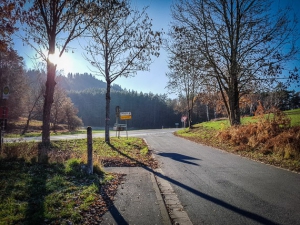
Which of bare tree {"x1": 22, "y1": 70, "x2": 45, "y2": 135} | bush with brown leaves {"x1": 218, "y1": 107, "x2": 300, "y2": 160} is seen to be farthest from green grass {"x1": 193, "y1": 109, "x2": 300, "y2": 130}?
bare tree {"x1": 22, "y1": 70, "x2": 45, "y2": 135}

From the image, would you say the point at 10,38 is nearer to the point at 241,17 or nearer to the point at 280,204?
the point at 280,204

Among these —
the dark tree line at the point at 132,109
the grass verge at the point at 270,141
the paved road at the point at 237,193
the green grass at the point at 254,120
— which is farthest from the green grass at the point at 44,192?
the dark tree line at the point at 132,109

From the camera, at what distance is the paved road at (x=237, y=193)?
12.7 feet

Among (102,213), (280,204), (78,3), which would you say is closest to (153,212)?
(102,213)

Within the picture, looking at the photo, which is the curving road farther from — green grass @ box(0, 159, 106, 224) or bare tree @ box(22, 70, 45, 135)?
bare tree @ box(22, 70, 45, 135)

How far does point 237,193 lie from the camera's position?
5.13 meters

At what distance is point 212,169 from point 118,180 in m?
3.91

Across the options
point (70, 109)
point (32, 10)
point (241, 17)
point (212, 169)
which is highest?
point (241, 17)

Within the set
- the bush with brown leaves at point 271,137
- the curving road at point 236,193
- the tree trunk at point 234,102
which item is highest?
the tree trunk at point 234,102

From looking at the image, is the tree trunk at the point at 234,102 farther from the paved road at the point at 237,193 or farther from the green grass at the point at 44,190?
the green grass at the point at 44,190

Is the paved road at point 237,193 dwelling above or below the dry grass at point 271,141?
below

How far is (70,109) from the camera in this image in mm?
39031

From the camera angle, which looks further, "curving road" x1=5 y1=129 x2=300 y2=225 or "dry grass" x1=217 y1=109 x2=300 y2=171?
"dry grass" x1=217 y1=109 x2=300 y2=171

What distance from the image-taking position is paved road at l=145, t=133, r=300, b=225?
12.7 ft
